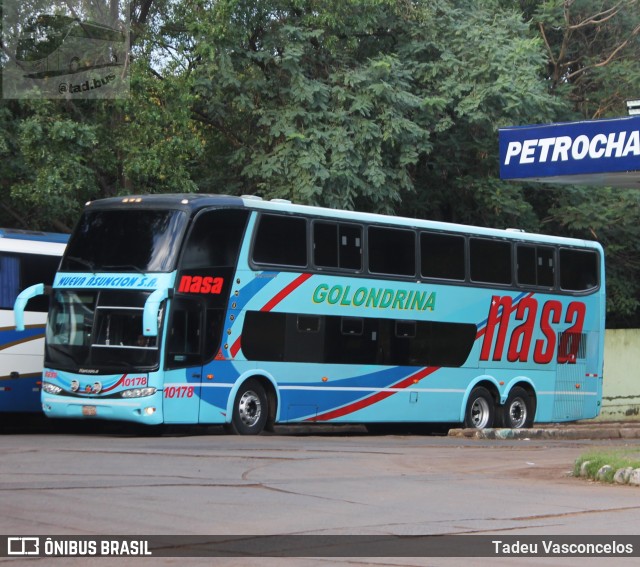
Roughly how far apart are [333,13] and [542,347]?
8155 millimetres

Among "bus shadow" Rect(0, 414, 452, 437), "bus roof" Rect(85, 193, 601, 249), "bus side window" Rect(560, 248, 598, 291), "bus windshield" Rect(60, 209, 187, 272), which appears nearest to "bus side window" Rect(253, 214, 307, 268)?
"bus roof" Rect(85, 193, 601, 249)

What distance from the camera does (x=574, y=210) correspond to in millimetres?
31500

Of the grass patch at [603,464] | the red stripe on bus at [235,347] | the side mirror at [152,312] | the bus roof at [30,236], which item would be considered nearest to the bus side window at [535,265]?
the red stripe on bus at [235,347]

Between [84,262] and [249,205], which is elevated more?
[249,205]

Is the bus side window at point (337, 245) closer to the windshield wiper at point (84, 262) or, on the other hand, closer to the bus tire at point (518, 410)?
the windshield wiper at point (84, 262)

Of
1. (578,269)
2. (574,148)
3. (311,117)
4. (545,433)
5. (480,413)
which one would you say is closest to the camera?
(574,148)

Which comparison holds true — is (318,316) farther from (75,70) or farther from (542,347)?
(75,70)

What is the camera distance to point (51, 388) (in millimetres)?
20453

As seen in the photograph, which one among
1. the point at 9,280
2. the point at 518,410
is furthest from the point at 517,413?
the point at 9,280

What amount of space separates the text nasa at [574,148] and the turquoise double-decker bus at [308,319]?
255 centimetres

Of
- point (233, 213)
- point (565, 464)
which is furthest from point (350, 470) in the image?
point (233, 213)

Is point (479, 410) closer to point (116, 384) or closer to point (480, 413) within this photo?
point (480, 413)

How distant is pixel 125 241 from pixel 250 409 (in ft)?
11.2

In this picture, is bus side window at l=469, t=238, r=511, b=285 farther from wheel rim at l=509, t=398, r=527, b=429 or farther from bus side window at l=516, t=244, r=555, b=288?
wheel rim at l=509, t=398, r=527, b=429
